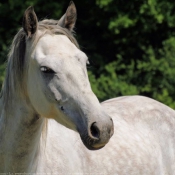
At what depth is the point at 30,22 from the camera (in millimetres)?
3932

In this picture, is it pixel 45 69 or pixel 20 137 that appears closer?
pixel 45 69

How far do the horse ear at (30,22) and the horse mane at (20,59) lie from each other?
4 centimetres

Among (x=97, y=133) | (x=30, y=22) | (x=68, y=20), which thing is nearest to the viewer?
(x=97, y=133)

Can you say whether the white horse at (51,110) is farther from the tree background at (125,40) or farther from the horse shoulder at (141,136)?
the tree background at (125,40)

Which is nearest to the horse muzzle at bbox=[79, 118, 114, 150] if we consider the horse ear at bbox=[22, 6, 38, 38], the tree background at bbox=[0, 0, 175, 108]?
the horse ear at bbox=[22, 6, 38, 38]

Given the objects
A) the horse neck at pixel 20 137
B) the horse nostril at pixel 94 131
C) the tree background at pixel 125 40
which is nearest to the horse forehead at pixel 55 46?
the horse neck at pixel 20 137

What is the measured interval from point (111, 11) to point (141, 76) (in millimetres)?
1140

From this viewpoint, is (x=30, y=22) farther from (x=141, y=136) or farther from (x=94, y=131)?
(x=141, y=136)

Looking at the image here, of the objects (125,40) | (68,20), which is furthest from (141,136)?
(125,40)

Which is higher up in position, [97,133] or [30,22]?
[30,22]

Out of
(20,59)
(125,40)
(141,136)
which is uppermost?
(20,59)

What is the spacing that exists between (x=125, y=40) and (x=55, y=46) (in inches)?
279

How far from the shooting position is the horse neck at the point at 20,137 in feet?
13.0

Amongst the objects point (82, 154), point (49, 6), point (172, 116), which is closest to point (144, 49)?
point (49, 6)
